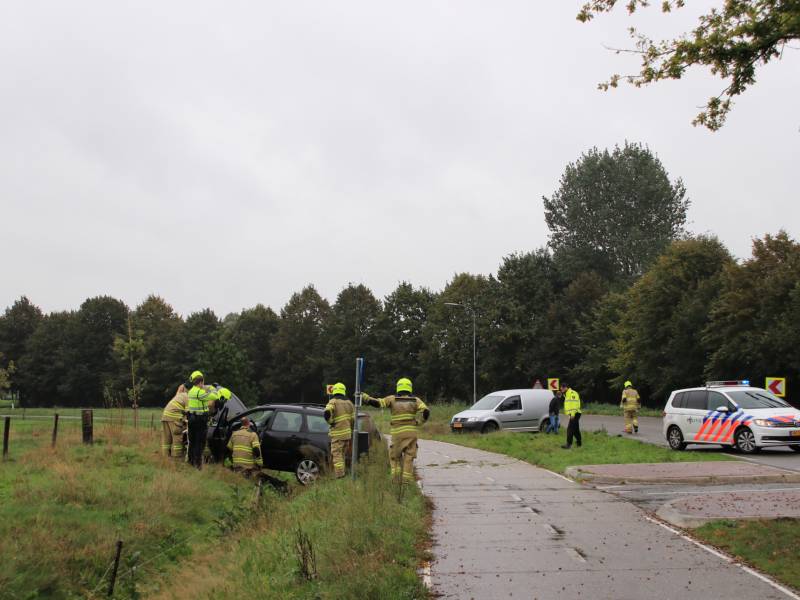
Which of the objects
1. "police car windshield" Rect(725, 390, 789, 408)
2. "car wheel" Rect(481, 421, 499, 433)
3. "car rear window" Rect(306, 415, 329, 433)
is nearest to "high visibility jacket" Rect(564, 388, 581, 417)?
"police car windshield" Rect(725, 390, 789, 408)

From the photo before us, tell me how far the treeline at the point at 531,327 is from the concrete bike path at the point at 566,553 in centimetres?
1321

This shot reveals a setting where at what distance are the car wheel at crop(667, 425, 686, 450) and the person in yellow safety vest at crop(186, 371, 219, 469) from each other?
1133cm

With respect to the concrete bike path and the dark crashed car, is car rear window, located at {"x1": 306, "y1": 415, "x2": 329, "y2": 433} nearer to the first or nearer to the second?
the dark crashed car

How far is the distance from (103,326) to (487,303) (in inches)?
1770

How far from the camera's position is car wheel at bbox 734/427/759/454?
17.5 meters

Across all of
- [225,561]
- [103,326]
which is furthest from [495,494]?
[103,326]

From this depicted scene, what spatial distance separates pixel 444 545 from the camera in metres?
8.56

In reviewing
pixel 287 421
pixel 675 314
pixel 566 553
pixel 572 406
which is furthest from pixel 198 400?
pixel 675 314

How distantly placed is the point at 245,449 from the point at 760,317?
100 ft

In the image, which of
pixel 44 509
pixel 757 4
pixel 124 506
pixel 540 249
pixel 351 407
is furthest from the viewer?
pixel 540 249

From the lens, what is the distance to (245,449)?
1411 cm

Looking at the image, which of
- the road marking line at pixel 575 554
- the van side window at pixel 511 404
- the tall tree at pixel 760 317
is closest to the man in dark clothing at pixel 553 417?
the van side window at pixel 511 404

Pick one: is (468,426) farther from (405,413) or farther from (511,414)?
(405,413)

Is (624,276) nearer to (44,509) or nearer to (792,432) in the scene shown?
(792,432)
